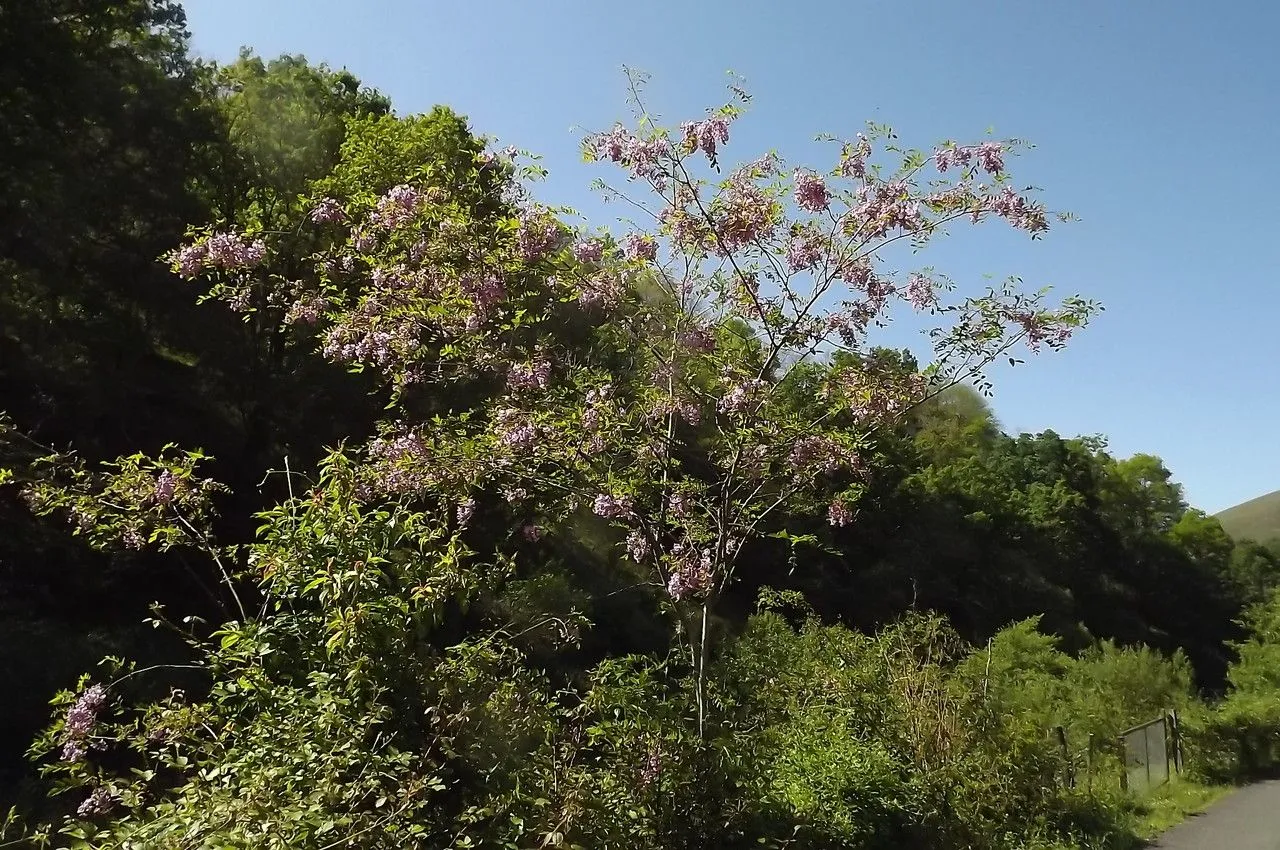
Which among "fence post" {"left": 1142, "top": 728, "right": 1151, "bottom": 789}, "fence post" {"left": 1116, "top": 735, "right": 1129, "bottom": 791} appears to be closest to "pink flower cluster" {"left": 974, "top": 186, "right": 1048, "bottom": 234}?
"fence post" {"left": 1116, "top": 735, "right": 1129, "bottom": 791}

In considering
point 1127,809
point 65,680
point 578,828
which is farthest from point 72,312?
point 1127,809

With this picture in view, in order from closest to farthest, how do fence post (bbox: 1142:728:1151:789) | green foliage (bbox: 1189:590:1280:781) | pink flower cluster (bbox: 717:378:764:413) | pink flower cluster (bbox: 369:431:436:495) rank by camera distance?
pink flower cluster (bbox: 369:431:436:495) → pink flower cluster (bbox: 717:378:764:413) → fence post (bbox: 1142:728:1151:789) → green foliage (bbox: 1189:590:1280:781)

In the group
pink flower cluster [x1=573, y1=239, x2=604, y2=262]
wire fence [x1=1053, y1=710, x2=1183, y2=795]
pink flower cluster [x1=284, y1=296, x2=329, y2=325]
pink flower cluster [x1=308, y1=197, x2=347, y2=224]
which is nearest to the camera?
pink flower cluster [x1=573, y1=239, x2=604, y2=262]

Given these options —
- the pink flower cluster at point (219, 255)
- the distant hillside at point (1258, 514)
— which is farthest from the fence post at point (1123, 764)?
the distant hillside at point (1258, 514)

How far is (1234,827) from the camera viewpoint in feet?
35.0

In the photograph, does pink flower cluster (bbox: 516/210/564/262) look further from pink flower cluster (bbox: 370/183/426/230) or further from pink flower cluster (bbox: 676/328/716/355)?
pink flower cluster (bbox: 676/328/716/355)

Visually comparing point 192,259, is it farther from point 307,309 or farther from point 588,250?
point 588,250

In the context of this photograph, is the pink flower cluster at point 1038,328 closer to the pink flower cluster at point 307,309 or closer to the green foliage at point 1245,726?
the pink flower cluster at point 307,309

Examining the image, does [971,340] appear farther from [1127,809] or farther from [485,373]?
[1127,809]

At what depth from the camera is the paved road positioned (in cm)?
939

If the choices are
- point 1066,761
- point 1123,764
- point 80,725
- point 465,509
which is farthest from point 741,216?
point 1123,764

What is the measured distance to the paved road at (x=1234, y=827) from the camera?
30.8 feet

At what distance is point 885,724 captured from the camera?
6.86 m

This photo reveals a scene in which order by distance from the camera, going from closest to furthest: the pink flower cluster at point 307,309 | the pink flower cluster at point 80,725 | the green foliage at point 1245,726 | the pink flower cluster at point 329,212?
1. the pink flower cluster at point 80,725
2. the pink flower cluster at point 307,309
3. the pink flower cluster at point 329,212
4. the green foliage at point 1245,726
